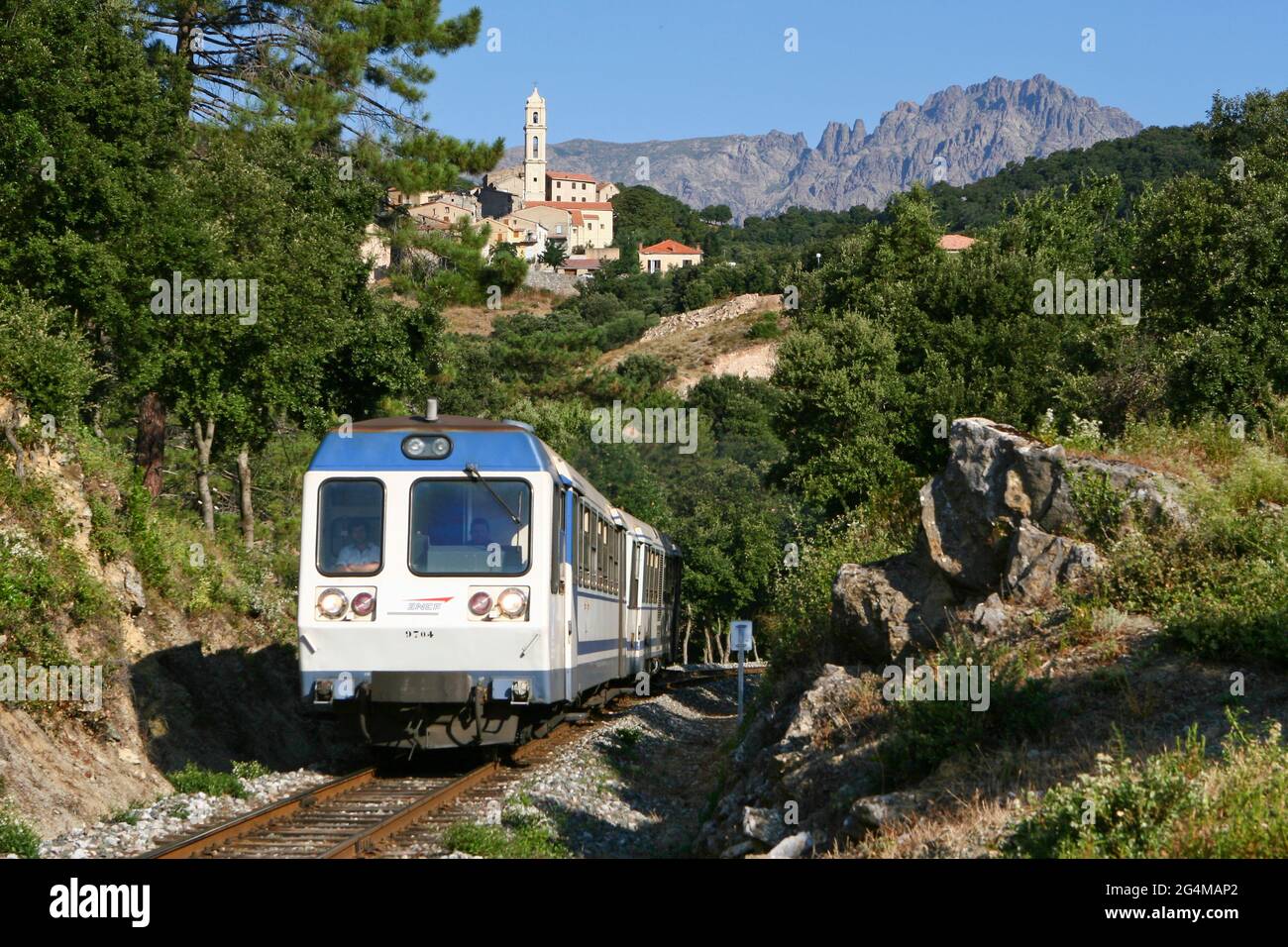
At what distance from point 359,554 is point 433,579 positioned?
0.78 meters

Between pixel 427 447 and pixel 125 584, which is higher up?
pixel 427 447

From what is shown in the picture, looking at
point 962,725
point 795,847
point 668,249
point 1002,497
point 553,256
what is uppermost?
point 668,249

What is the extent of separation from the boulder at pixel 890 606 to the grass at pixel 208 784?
602cm

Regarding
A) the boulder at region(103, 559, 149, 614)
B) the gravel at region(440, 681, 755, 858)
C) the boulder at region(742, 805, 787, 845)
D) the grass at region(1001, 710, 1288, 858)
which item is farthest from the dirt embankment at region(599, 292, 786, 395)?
the grass at region(1001, 710, 1288, 858)

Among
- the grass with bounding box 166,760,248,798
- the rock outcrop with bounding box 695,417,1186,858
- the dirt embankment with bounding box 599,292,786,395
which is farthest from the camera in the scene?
the dirt embankment with bounding box 599,292,786,395

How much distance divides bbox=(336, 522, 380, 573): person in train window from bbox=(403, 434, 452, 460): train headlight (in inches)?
33.3

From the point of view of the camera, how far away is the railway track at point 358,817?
948 centimetres

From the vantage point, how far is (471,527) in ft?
42.8

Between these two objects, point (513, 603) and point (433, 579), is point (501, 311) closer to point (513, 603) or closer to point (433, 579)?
point (433, 579)

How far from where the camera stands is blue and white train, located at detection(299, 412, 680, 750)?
12711mm

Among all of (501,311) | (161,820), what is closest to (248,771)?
(161,820)

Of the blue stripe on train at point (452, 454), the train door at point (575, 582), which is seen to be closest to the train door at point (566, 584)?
the train door at point (575, 582)

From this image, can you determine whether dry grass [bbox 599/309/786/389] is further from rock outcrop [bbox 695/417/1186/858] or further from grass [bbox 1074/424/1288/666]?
grass [bbox 1074/424/1288/666]
